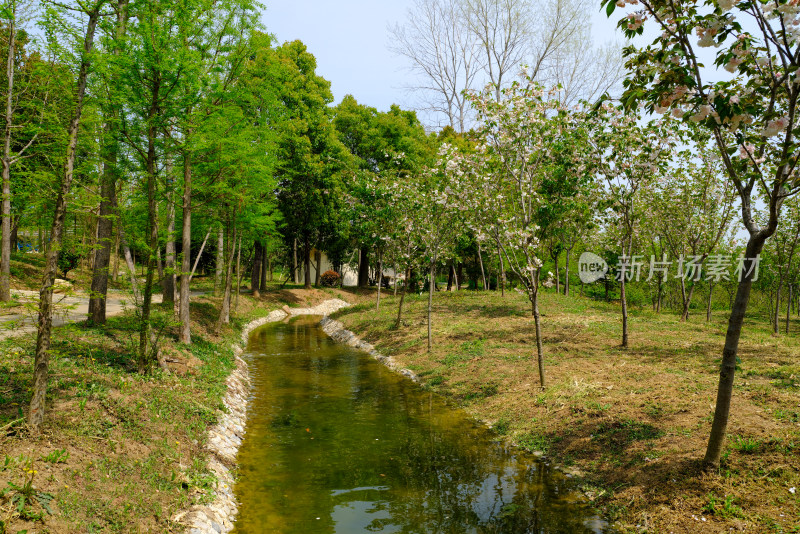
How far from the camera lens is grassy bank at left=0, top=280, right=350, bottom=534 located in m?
5.08

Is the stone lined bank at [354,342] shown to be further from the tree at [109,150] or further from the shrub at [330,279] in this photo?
the shrub at [330,279]

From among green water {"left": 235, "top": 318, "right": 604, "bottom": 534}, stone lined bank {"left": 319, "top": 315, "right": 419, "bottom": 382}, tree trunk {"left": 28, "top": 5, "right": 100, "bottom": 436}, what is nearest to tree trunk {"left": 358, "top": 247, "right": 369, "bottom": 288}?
stone lined bank {"left": 319, "top": 315, "right": 419, "bottom": 382}

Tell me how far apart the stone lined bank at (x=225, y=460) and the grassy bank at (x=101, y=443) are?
20cm

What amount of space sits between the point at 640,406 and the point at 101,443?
966 cm

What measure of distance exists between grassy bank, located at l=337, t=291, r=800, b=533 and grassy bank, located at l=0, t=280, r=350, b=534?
6254 mm

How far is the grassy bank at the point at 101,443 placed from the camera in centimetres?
508

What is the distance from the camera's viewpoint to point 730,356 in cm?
637

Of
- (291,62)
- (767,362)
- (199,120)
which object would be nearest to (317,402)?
(199,120)

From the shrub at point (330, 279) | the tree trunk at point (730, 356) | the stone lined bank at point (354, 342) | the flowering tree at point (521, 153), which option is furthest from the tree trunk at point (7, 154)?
the shrub at point (330, 279)

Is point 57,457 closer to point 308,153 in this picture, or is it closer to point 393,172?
point 393,172

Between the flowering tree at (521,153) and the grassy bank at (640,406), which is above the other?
the flowering tree at (521,153)

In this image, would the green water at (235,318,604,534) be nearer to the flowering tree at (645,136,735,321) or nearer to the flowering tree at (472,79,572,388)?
the flowering tree at (472,79,572,388)

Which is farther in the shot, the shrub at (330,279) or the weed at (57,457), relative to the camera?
the shrub at (330,279)

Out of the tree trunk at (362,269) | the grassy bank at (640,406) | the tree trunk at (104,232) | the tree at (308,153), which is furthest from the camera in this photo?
the tree trunk at (362,269)
